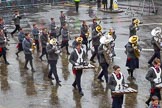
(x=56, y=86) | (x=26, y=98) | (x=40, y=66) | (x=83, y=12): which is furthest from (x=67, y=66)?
(x=83, y=12)

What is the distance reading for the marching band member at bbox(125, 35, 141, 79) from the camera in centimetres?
1572

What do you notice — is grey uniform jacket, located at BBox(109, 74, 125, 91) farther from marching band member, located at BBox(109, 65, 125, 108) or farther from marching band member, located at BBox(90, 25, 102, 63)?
marching band member, located at BBox(90, 25, 102, 63)

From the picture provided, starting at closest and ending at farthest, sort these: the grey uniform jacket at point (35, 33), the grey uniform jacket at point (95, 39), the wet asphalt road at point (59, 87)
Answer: the wet asphalt road at point (59, 87), the grey uniform jacket at point (95, 39), the grey uniform jacket at point (35, 33)

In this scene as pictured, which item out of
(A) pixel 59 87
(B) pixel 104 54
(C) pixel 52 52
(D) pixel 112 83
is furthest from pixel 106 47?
(D) pixel 112 83

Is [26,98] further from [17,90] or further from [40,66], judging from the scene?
[40,66]

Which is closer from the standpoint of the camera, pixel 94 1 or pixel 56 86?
pixel 56 86

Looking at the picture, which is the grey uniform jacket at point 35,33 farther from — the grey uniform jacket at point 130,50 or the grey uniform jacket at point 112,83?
the grey uniform jacket at point 112,83

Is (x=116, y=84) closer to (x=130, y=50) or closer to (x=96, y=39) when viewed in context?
(x=130, y=50)

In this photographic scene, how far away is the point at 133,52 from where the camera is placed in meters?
15.9

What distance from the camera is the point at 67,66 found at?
18.0 meters

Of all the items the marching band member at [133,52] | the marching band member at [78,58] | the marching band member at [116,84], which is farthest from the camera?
the marching band member at [133,52]

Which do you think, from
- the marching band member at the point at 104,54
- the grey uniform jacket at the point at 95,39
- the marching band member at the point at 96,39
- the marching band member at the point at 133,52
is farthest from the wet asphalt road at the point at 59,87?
the grey uniform jacket at the point at 95,39

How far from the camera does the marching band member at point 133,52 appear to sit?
15.7m

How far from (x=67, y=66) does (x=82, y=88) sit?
318 centimetres
